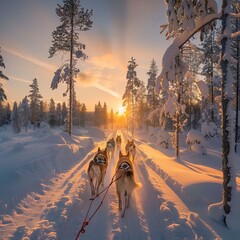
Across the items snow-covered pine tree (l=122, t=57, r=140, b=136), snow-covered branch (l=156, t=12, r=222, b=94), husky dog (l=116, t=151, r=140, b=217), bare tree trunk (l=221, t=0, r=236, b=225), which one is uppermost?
snow-covered pine tree (l=122, t=57, r=140, b=136)

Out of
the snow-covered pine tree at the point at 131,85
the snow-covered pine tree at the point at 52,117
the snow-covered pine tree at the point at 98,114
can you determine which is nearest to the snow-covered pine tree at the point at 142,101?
the snow-covered pine tree at the point at 131,85

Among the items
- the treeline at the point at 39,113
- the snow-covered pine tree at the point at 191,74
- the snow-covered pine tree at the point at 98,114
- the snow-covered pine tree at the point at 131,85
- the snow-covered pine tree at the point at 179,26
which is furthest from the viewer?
the snow-covered pine tree at the point at 98,114

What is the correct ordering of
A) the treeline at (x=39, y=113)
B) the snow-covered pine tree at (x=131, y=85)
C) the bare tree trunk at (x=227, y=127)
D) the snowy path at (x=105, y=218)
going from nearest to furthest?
the snowy path at (x=105, y=218)
the bare tree trunk at (x=227, y=127)
the snow-covered pine tree at (x=131, y=85)
the treeline at (x=39, y=113)

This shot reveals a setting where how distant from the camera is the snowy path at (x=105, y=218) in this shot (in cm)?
539

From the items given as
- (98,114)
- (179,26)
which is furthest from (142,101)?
(179,26)

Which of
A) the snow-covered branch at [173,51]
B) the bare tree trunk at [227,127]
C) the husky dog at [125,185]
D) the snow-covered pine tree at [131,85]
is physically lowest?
the husky dog at [125,185]

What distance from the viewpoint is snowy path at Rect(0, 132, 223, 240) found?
5395 mm

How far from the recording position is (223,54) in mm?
6262

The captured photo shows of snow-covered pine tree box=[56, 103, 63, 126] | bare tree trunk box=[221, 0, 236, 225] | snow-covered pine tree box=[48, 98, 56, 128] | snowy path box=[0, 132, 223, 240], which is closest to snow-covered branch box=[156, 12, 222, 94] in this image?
bare tree trunk box=[221, 0, 236, 225]

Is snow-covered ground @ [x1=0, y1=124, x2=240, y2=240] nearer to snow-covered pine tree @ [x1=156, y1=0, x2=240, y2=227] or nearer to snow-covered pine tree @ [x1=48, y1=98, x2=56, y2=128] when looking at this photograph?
snow-covered pine tree @ [x1=156, y1=0, x2=240, y2=227]

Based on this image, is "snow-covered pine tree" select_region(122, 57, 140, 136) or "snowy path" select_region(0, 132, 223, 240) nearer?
"snowy path" select_region(0, 132, 223, 240)

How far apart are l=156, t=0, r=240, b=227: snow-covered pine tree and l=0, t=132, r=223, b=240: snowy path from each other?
135 centimetres

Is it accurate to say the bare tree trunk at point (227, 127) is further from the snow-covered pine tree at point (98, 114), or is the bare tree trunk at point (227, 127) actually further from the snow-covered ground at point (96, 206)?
the snow-covered pine tree at point (98, 114)

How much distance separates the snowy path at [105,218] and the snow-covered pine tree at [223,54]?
53.3 inches
